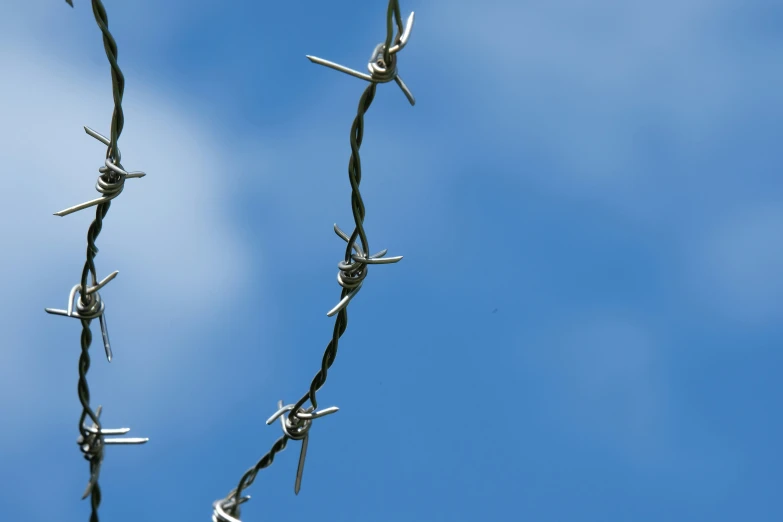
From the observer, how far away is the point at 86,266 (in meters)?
2.06

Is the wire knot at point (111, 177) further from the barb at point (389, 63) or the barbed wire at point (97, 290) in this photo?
the barb at point (389, 63)

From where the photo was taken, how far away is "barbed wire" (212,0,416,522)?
5.83ft

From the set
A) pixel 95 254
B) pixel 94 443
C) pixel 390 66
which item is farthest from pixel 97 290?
pixel 390 66

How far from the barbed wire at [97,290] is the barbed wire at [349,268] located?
238 millimetres

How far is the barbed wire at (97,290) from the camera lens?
6.32 ft

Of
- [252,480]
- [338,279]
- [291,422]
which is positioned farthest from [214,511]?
[338,279]

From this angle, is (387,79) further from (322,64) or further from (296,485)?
(296,485)

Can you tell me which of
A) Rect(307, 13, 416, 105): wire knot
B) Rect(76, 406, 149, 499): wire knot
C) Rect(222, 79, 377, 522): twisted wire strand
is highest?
Rect(307, 13, 416, 105): wire knot

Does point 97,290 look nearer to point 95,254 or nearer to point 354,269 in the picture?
point 95,254

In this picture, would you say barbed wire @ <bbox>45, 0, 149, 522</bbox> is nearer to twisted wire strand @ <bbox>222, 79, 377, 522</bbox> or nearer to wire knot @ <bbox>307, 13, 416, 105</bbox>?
twisted wire strand @ <bbox>222, 79, 377, 522</bbox>

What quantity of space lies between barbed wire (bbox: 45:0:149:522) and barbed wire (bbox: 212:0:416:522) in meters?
0.24

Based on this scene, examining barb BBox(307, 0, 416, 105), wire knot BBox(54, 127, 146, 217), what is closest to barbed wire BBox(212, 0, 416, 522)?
barb BBox(307, 0, 416, 105)

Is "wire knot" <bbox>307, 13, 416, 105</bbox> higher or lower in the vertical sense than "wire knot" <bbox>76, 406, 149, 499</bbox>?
higher

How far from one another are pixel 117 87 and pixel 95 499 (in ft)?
2.84
